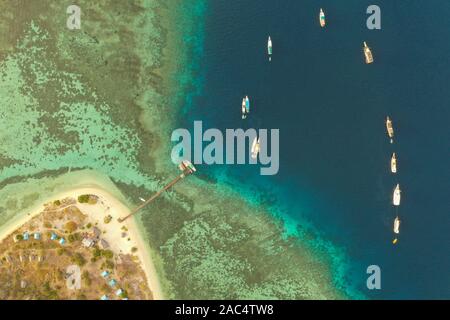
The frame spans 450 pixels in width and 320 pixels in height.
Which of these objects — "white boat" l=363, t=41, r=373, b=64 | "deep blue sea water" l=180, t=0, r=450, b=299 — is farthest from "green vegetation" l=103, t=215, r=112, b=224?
"white boat" l=363, t=41, r=373, b=64

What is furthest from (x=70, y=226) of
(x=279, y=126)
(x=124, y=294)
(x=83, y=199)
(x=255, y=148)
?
(x=279, y=126)

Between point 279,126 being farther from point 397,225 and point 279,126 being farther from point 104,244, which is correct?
point 104,244

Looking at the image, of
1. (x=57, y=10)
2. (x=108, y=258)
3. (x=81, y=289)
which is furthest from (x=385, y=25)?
(x=81, y=289)

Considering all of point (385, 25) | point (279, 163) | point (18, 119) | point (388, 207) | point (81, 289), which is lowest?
point (81, 289)

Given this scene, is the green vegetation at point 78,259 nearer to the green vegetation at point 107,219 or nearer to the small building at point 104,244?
the small building at point 104,244

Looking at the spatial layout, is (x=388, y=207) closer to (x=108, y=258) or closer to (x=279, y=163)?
(x=279, y=163)
